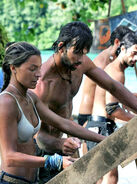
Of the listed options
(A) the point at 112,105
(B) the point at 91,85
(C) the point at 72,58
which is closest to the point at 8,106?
(C) the point at 72,58

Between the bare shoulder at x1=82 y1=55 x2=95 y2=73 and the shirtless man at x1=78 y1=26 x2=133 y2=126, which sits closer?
the bare shoulder at x1=82 y1=55 x2=95 y2=73

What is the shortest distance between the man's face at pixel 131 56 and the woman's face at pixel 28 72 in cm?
216

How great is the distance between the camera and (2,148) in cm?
240

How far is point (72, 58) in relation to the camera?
10.8 feet

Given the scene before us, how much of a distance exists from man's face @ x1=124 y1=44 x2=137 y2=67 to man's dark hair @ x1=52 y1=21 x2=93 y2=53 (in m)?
1.24

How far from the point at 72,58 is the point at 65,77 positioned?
306mm

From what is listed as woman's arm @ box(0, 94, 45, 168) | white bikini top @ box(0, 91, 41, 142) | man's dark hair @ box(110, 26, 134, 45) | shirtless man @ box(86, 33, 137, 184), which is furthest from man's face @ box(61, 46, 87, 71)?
man's dark hair @ box(110, 26, 134, 45)

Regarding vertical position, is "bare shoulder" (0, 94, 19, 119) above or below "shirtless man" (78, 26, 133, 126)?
above

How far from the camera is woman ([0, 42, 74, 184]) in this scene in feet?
7.85

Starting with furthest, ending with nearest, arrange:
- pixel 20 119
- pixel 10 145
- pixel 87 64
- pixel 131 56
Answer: pixel 131 56, pixel 87 64, pixel 20 119, pixel 10 145

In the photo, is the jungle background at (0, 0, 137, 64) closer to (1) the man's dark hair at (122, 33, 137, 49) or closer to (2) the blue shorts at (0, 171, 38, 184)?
(1) the man's dark hair at (122, 33, 137, 49)

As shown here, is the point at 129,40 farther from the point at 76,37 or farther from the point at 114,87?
the point at 76,37

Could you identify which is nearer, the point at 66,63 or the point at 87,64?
the point at 66,63

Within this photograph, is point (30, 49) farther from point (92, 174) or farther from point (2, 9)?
point (2, 9)
